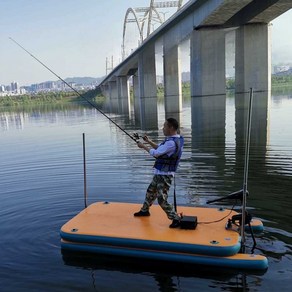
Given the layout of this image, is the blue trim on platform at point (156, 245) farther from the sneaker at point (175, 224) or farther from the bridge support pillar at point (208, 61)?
the bridge support pillar at point (208, 61)

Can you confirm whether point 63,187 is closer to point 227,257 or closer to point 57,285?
point 57,285

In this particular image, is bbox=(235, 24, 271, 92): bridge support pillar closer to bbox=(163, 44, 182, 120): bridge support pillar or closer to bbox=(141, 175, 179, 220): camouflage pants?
bbox=(163, 44, 182, 120): bridge support pillar

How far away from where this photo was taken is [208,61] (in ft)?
148

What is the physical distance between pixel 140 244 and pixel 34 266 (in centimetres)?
165

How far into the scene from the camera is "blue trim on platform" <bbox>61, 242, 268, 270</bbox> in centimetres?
475

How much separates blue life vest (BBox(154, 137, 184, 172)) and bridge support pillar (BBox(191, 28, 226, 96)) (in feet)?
134

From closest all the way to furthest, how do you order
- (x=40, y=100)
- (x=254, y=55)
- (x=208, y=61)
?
(x=208, y=61)
(x=254, y=55)
(x=40, y=100)

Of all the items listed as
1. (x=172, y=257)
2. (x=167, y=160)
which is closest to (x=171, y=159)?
(x=167, y=160)

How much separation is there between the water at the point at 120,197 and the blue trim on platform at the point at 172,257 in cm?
12

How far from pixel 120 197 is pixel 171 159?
10.7ft

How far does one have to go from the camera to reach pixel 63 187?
382 inches

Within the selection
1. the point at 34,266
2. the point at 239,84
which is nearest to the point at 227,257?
the point at 34,266

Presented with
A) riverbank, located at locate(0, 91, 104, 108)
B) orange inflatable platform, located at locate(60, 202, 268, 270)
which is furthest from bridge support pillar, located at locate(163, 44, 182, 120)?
riverbank, located at locate(0, 91, 104, 108)

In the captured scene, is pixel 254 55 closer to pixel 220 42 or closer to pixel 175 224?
pixel 220 42
